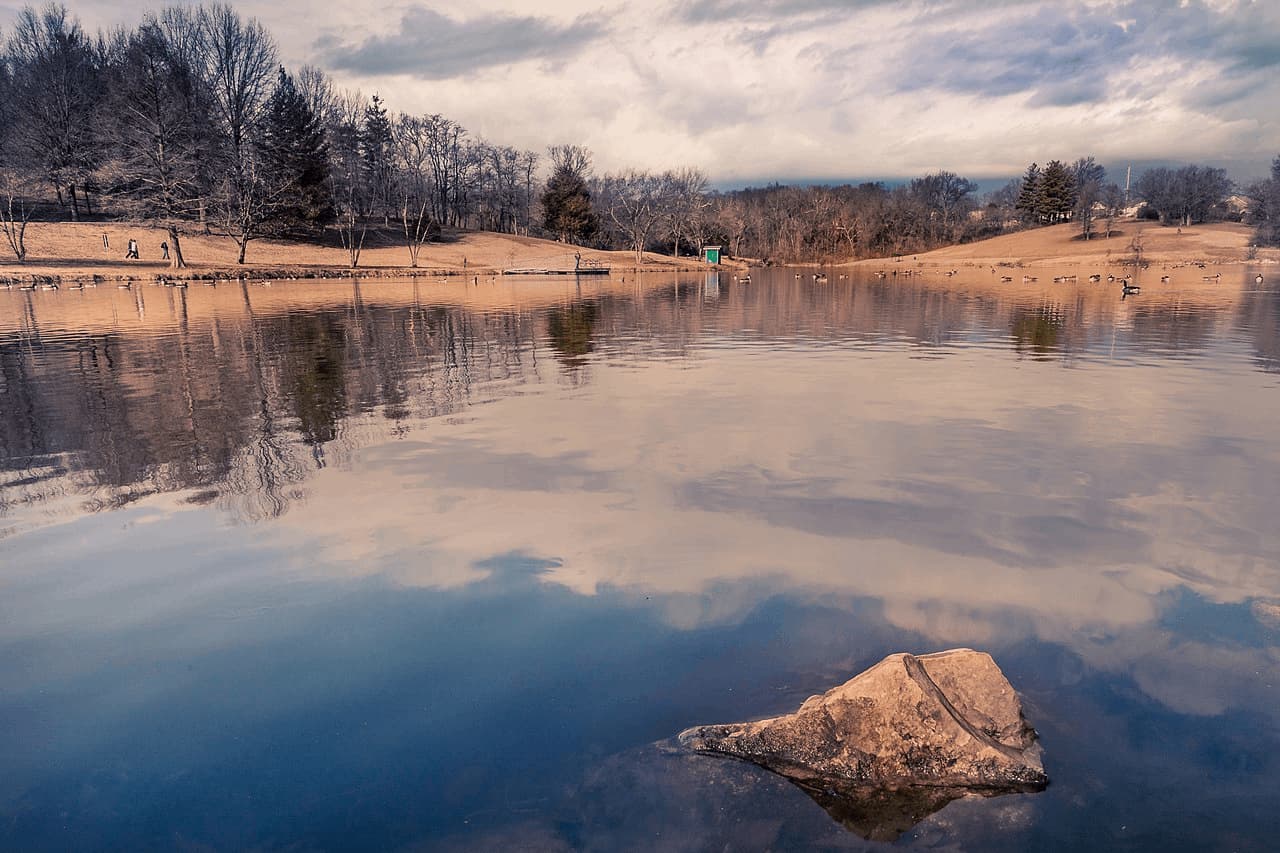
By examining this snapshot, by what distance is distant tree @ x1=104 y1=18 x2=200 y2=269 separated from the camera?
60406 millimetres

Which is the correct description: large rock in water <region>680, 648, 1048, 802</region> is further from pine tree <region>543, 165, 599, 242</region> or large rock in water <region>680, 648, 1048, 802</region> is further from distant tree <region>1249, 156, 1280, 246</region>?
pine tree <region>543, 165, 599, 242</region>

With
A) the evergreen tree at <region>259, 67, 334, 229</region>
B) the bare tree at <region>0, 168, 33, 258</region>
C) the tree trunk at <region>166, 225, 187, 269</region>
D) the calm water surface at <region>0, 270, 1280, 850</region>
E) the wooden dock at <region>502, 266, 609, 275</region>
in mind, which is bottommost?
the calm water surface at <region>0, 270, 1280, 850</region>

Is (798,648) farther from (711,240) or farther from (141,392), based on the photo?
(711,240)

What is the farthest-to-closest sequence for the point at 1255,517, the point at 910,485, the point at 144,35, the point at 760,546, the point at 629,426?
the point at 144,35
the point at 629,426
the point at 910,485
the point at 1255,517
the point at 760,546

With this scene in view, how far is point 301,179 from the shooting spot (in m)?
83.1

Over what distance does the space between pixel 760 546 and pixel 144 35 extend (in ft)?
318

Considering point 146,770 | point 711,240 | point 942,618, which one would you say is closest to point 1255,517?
point 942,618

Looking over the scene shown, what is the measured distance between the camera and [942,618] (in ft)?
19.9

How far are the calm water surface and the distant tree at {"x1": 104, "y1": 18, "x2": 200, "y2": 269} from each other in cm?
5618

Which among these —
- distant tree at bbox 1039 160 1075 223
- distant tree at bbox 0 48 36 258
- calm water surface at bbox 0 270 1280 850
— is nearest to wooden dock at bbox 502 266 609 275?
distant tree at bbox 0 48 36 258

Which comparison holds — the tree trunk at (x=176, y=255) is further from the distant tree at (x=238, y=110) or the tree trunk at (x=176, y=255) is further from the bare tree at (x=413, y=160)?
the bare tree at (x=413, y=160)

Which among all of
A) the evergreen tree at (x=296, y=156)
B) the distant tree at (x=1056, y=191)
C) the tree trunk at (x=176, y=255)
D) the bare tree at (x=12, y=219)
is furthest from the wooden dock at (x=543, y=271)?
the distant tree at (x=1056, y=191)

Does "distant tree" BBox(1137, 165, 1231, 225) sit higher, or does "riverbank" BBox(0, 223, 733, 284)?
"distant tree" BBox(1137, 165, 1231, 225)

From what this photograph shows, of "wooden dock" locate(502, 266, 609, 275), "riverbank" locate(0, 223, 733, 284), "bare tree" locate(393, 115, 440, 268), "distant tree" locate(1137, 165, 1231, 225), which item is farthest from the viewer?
"distant tree" locate(1137, 165, 1231, 225)
